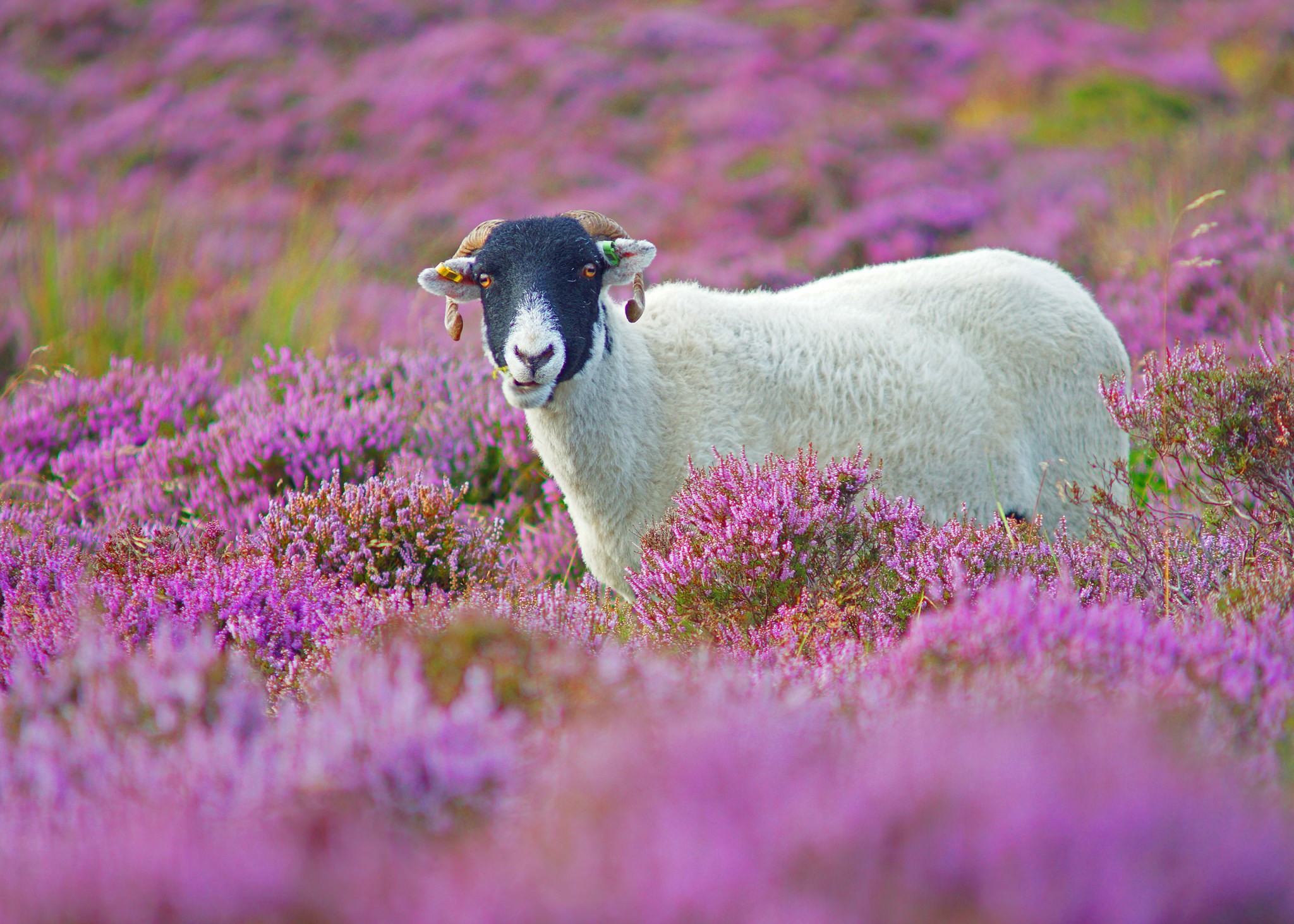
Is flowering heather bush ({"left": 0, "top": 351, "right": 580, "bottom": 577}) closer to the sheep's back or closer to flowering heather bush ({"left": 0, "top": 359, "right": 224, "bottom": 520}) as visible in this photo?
flowering heather bush ({"left": 0, "top": 359, "right": 224, "bottom": 520})

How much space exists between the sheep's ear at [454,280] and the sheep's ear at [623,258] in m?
0.58

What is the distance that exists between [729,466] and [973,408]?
1633mm

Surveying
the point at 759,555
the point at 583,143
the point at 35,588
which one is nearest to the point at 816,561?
the point at 759,555

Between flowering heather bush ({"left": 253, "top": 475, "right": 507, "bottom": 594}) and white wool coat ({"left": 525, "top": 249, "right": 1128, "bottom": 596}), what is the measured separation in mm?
541

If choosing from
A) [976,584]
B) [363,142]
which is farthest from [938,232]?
[363,142]

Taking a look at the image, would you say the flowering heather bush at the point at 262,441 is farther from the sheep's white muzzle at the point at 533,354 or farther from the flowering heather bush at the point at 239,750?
the flowering heather bush at the point at 239,750

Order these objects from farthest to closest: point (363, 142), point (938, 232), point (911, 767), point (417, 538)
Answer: point (363, 142), point (938, 232), point (417, 538), point (911, 767)

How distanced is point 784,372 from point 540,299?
1.33 meters

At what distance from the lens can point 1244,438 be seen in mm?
3195

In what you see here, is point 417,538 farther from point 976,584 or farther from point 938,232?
point 938,232

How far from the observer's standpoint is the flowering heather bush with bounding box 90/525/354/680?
10.4 ft

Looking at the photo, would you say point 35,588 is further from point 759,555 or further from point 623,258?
point 759,555

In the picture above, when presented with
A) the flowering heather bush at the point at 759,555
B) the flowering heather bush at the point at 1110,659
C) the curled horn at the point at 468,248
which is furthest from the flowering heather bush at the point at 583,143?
the flowering heather bush at the point at 1110,659

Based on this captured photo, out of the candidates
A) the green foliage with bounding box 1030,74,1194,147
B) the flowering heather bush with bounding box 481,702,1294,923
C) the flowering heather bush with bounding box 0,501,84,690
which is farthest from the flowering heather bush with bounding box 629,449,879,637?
the green foliage with bounding box 1030,74,1194,147
